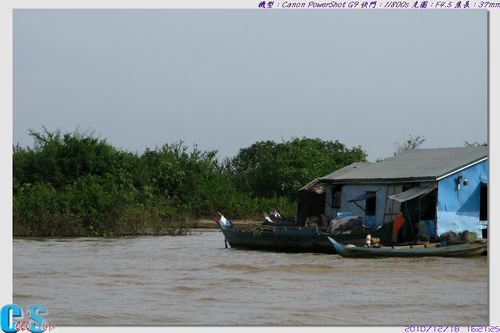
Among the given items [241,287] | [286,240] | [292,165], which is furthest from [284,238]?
[292,165]

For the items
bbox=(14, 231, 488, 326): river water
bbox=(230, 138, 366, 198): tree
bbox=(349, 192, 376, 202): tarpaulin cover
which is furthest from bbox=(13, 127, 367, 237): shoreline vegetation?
bbox=(349, 192, 376, 202): tarpaulin cover

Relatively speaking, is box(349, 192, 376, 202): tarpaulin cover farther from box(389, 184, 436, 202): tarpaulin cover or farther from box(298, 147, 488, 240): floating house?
box(389, 184, 436, 202): tarpaulin cover

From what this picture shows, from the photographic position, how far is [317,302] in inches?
453

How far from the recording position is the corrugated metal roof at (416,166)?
18.2 metres

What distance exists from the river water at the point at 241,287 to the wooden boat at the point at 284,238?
0.25 m

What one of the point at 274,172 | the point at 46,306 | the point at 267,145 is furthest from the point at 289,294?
the point at 267,145

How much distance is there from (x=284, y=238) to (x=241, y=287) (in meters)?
5.82

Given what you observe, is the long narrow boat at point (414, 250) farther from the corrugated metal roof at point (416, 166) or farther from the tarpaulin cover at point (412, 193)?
the corrugated metal roof at point (416, 166)

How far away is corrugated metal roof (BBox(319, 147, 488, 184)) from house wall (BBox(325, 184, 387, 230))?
0.20 meters

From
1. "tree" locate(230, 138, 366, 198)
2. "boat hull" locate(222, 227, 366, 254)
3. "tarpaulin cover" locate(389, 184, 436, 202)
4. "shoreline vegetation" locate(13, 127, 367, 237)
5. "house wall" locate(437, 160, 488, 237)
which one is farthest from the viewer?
"tree" locate(230, 138, 366, 198)

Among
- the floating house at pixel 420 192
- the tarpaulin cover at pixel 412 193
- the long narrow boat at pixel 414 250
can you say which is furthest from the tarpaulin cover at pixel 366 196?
the long narrow boat at pixel 414 250

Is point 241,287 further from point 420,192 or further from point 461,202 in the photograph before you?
point 461,202

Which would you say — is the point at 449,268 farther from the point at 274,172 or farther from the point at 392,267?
the point at 274,172

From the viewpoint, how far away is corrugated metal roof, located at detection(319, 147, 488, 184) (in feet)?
59.9
